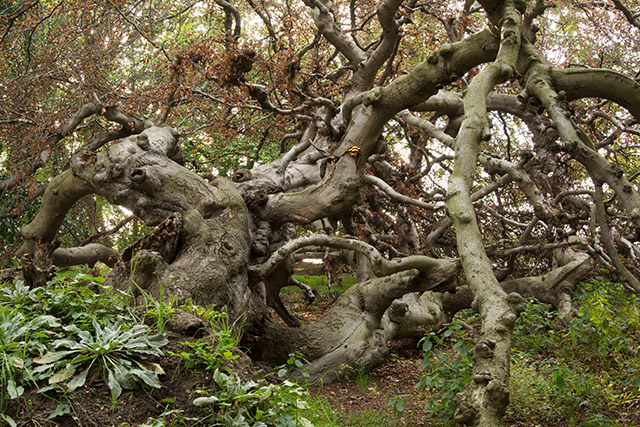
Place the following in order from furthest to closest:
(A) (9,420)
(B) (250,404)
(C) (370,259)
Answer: (C) (370,259), (B) (250,404), (A) (9,420)

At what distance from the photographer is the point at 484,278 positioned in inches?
125

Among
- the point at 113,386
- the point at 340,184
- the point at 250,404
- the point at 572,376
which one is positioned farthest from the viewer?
the point at 340,184

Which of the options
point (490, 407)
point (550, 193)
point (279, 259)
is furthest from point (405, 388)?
point (550, 193)

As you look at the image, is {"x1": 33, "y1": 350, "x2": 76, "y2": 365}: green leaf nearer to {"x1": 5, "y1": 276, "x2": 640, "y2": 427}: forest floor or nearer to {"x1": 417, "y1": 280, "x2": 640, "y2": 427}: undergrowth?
{"x1": 5, "y1": 276, "x2": 640, "y2": 427}: forest floor

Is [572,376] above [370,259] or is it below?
below

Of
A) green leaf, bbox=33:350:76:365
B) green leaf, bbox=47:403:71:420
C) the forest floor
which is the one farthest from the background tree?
green leaf, bbox=47:403:71:420

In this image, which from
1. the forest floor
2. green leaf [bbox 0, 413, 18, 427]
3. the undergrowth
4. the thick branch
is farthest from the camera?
the thick branch

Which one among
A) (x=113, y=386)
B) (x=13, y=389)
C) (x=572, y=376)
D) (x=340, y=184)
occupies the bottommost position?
(x=13, y=389)

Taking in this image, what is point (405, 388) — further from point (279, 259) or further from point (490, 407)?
point (490, 407)

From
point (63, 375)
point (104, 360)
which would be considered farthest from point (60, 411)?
point (104, 360)

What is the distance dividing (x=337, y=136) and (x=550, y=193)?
336 cm

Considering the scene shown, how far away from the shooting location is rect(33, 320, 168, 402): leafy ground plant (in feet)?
8.45

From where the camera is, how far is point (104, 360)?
2.65 m

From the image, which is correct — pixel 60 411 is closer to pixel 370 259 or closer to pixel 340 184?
pixel 370 259
